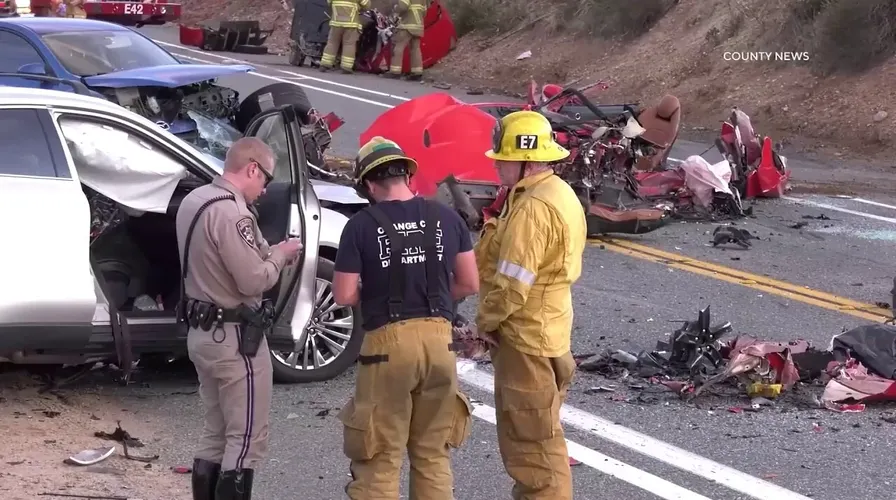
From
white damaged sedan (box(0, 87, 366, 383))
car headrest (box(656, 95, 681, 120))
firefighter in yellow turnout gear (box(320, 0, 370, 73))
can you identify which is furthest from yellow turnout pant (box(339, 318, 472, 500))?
firefighter in yellow turnout gear (box(320, 0, 370, 73))

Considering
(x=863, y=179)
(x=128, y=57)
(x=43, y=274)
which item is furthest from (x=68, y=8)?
(x=43, y=274)

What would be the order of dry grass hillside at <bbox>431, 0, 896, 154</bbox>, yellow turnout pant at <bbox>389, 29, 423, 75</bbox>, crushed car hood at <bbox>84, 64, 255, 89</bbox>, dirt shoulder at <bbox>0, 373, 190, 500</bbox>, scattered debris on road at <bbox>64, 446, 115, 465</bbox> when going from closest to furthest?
dirt shoulder at <bbox>0, 373, 190, 500</bbox> < scattered debris on road at <bbox>64, 446, 115, 465</bbox> < crushed car hood at <bbox>84, 64, 255, 89</bbox> < dry grass hillside at <bbox>431, 0, 896, 154</bbox> < yellow turnout pant at <bbox>389, 29, 423, 75</bbox>

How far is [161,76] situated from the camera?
422 inches

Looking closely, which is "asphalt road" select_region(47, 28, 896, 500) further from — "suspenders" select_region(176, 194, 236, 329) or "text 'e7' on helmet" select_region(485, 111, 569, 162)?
"text 'e7' on helmet" select_region(485, 111, 569, 162)

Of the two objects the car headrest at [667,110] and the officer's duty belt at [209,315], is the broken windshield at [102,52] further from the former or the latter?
the officer's duty belt at [209,315]

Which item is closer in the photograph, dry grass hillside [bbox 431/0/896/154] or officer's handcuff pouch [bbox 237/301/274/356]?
officer's handcuff pouch [bbox 237/301/274/356]

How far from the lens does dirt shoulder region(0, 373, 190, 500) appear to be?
551cm

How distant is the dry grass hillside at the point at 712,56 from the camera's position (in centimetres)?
1698

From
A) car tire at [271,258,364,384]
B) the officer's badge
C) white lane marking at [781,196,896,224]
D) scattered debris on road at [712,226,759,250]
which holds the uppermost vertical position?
the officer's badge

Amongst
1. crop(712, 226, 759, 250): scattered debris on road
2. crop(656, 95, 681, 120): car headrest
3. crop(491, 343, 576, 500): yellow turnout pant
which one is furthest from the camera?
crop(656, 95, 681, 120): car headrest

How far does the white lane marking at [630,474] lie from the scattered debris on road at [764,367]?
888 mm

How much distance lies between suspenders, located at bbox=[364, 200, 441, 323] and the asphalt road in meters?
1.32

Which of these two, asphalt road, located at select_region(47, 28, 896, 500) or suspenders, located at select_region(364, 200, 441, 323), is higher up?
suspenders, located at select_region(364, 200, 441, 323)

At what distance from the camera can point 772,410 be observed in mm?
6664
